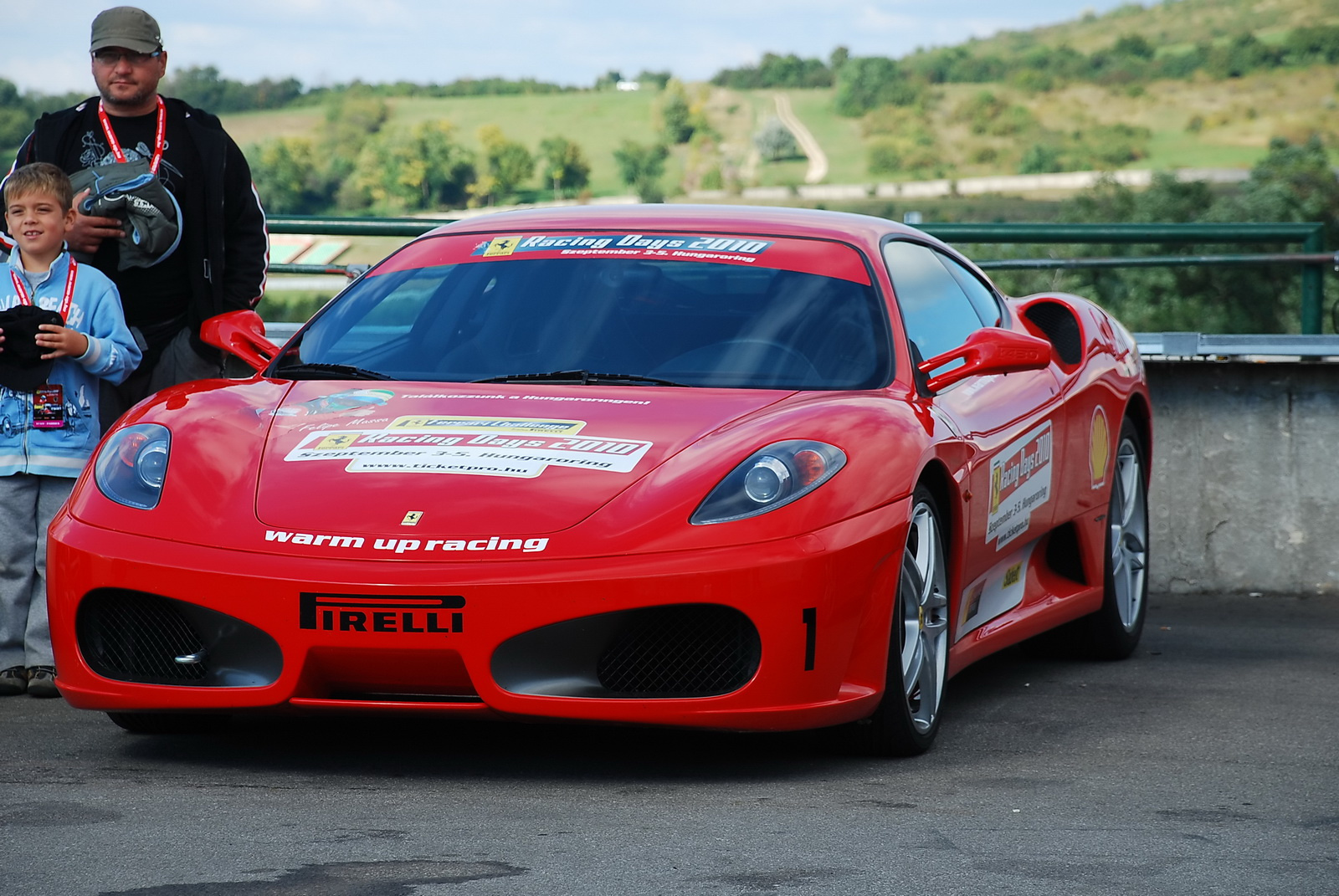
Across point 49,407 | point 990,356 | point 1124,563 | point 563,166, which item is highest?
point 990,356

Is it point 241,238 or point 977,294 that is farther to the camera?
point 241,238

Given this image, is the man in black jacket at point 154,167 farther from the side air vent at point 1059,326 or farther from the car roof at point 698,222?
the side air vent at point 1059,326

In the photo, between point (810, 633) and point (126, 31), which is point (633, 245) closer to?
point (810, 633)

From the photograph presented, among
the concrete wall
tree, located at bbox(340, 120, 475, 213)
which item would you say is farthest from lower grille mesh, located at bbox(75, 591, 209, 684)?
tree, located at bbox(340, 120, 475, 213)

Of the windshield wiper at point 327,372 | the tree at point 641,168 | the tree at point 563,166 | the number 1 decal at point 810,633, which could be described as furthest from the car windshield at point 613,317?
the tree at point 641,168

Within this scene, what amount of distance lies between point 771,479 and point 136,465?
1.46 m

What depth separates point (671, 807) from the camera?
12.3 ft

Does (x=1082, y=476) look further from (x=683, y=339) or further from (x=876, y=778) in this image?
(x=876, y=778)

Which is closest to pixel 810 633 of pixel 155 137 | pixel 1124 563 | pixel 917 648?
pixel 917 648

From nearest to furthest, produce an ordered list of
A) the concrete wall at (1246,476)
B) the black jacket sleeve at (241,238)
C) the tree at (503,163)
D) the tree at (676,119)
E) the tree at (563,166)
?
the black jacket sleeve at (241,238) < the concrete wall at (1246,476) < the tree at (503,163) < the tree at (563,166) < the tree at (676,119)

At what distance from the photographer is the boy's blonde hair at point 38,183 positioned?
5.42 metres

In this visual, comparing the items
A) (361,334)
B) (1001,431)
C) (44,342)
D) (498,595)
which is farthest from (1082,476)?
(44,342)

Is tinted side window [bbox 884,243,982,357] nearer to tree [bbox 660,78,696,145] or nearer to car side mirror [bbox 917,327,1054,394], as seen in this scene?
car side mirror [bbox 917,327,1054,394]

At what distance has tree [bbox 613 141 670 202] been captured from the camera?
134500mm
